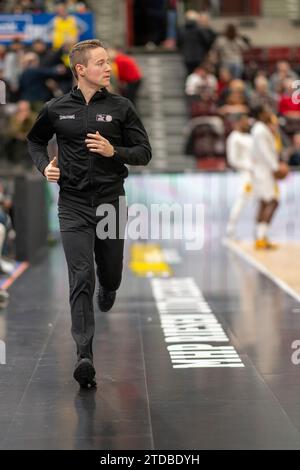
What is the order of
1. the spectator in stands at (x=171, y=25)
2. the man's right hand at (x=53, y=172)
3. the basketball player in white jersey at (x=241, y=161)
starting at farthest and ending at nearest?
the spectator in stands at (x=171, y=25) < the basketball player in white jersey at (x=241, y=161) < the man's right hand at (x=53, y=172)

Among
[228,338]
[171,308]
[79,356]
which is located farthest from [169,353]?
[171,308]

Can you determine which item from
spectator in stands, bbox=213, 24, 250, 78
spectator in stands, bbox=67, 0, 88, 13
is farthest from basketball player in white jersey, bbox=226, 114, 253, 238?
spectator in stands, bbox=67, 0, 88, 13

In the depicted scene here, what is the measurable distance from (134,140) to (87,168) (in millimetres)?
366

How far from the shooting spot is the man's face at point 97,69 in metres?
6.61

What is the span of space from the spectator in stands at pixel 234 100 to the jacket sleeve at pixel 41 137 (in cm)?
1403

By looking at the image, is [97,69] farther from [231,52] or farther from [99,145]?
[231,52]

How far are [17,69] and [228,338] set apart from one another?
15.3m

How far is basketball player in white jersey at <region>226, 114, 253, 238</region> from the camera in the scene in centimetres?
1784

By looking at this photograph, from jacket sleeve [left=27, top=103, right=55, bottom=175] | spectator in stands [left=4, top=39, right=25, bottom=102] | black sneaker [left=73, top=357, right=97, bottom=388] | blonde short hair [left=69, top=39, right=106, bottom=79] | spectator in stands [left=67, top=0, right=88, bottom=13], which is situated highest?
blonde short hair [left=69, top=39, right=106, bottom=79]

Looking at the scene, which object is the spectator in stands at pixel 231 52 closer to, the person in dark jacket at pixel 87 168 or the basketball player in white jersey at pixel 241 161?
the basketball player in white jersey at pixel 241 161

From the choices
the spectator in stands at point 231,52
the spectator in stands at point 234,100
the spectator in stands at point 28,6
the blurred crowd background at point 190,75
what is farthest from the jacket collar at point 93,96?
the spectator in stands at point 231,52

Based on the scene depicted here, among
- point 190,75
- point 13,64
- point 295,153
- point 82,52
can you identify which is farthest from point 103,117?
point 190,75

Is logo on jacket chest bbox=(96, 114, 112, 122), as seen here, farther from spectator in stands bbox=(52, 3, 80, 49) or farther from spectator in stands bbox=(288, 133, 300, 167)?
spectator in stands bbox=(52, 3, 80, 49)

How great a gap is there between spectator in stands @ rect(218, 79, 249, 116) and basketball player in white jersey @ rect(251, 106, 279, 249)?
13.8 feet
